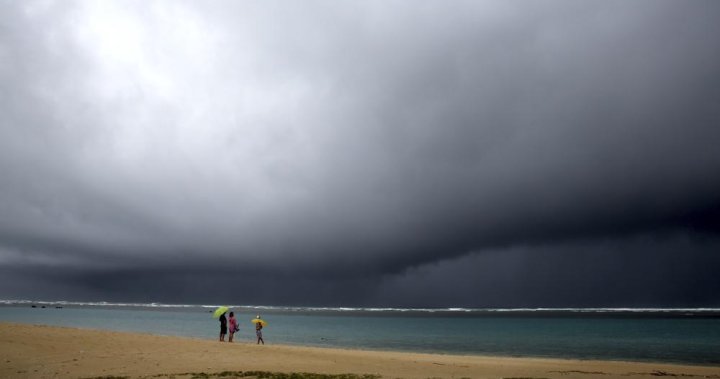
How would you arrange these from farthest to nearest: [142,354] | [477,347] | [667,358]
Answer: [477,347] → [667,358] → [142,354]

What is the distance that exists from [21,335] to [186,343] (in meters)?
12.4

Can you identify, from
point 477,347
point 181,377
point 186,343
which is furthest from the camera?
point 477,347

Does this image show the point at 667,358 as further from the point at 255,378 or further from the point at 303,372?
the point at 255,378

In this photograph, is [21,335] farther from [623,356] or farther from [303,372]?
[623,356]

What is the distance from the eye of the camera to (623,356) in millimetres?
39469

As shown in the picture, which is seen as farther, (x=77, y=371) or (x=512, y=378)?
(x=512, y=378)

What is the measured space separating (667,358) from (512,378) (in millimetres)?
25710

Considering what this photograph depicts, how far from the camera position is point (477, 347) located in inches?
1919

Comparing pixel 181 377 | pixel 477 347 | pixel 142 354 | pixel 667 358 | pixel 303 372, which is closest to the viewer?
pixel 181 377

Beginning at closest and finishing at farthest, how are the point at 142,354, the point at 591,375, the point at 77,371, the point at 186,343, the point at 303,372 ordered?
the point at 77,371 < the point at 303,372 < the point at 591,375 < the point at 142,354 < the point at 186,343

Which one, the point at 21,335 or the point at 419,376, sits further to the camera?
the point at 21,335

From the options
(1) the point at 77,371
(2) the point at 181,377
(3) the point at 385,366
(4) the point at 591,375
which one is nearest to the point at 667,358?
(4) the point at 591,375

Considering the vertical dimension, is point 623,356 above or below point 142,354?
below

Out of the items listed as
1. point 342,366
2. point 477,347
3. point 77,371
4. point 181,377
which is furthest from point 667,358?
point 77,371
